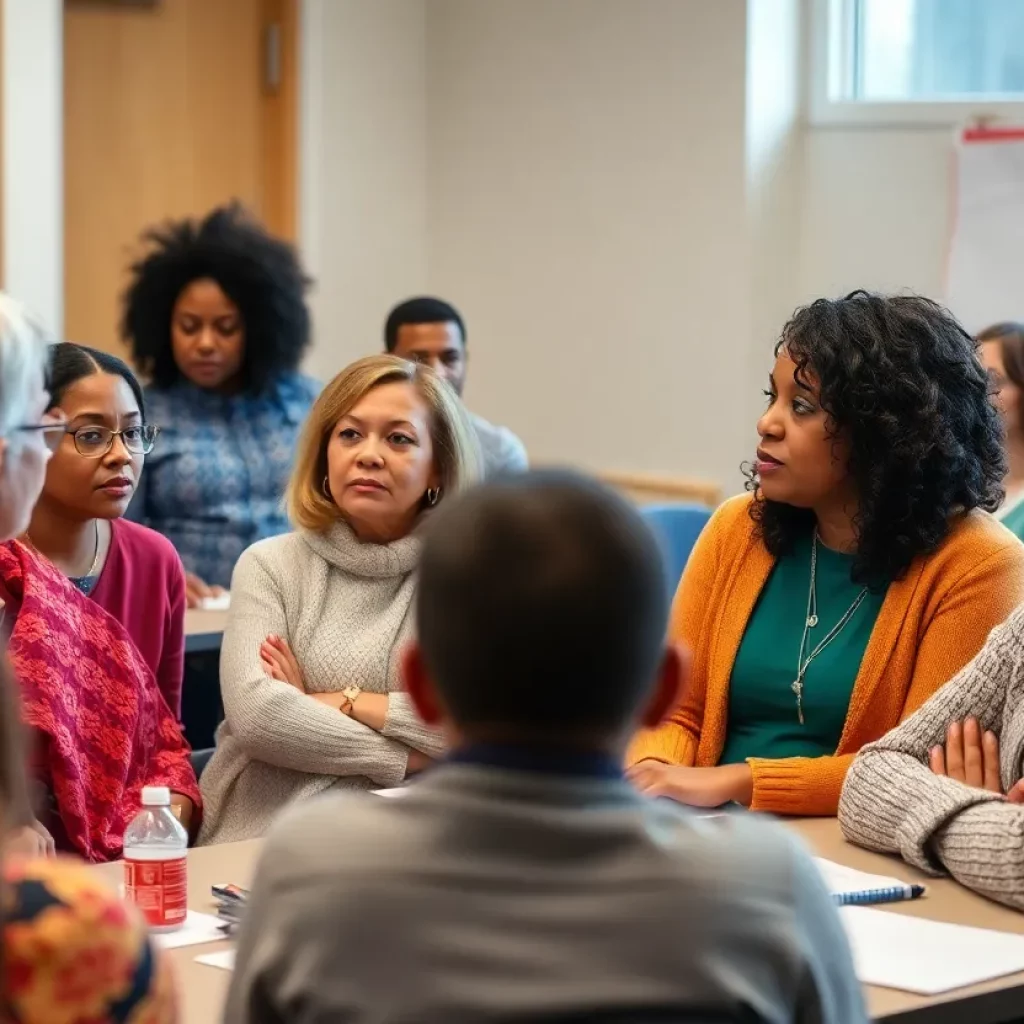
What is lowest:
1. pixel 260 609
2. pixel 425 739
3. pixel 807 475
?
pixel 425 739

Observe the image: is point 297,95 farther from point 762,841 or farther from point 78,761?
point 762,841

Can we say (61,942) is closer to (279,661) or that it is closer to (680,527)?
(279,661)

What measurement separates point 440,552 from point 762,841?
0.28 meters

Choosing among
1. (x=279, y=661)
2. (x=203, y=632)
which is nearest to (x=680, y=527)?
(x=203, y=632)

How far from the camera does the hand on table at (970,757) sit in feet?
7.27

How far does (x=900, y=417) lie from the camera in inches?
105

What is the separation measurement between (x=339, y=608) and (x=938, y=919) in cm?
118

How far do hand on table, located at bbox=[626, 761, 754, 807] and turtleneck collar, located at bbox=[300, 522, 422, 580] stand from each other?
587 millimetres

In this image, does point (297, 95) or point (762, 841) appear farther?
point (297, 95)

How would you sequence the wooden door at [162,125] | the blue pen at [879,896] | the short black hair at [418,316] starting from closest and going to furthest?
1. the blue pen at [879,896]
2. the short black hair at [418,316]
3. the wooden door at [162,125]

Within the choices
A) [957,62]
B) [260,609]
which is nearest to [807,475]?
[260,609]

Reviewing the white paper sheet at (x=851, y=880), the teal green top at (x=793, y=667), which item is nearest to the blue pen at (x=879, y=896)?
the white paper sheet at (x=851, y=880)

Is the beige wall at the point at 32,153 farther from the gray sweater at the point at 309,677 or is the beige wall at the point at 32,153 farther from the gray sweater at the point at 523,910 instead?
the gray sweater at the point at 523,910

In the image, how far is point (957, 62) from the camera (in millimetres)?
5059
